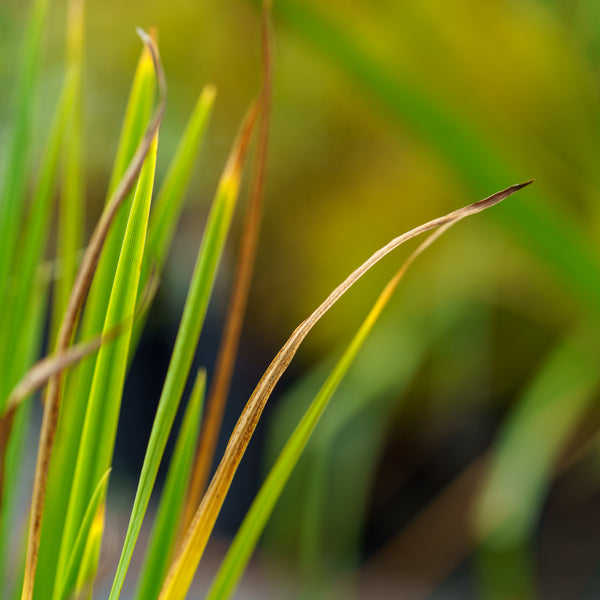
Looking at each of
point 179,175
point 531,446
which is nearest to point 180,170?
point 179,175

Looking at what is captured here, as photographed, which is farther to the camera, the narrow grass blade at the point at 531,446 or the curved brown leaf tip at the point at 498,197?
the narrow grass blade at the point at 531,446

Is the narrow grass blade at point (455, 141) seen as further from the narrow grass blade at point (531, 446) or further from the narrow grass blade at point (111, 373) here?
the narrow grass blade at point (531, 446)

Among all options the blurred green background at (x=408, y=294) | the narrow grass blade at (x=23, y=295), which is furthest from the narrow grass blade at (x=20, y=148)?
the blurred green background at (x=408, y=294)

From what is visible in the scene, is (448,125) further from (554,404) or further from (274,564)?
(274,564)

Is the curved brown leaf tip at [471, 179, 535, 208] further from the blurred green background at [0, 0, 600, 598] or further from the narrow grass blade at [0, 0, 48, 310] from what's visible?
the blurred green background at [0, 0, 600, 598]

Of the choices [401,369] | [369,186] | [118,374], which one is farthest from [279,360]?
[369,186]

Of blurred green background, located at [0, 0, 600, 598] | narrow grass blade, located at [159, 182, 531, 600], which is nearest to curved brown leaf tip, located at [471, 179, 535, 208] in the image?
narrow grass blade, located at [159, 182, 531, 600]
